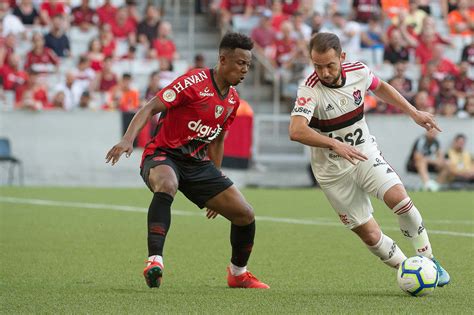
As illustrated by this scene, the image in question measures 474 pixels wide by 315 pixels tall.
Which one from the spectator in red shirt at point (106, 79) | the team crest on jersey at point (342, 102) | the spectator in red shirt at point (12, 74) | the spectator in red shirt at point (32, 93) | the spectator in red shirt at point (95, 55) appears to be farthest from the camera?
the spectator in red shirt at point (95, 55)

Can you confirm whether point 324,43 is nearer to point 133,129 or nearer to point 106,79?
point 133,129

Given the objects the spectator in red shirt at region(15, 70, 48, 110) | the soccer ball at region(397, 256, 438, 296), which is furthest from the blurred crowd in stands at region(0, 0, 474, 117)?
the soccer ball at region(397, 256, 438, 296)

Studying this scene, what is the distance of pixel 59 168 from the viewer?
20188 mm

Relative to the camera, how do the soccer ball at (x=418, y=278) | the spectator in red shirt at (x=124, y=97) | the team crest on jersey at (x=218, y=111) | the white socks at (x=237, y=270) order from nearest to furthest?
the soccer ball at (x=418, y=278), the team crest on jersey at (x=218, y=111), the white socks at (x=237, y=270), the spectator in red shirt at (x=124, y=97)

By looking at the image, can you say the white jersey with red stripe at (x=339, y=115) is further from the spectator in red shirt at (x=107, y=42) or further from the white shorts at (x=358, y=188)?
the spectator in red shirt at (x=107, y=42)

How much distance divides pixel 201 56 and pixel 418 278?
1398 cm

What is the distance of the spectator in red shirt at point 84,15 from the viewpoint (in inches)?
887

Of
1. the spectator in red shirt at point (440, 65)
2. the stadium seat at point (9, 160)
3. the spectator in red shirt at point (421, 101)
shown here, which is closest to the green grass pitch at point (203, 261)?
the stadium seat at point (9, 160)

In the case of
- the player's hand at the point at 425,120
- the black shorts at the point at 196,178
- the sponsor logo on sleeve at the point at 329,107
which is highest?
the sponsor logo on sleeve at the point at 329,107

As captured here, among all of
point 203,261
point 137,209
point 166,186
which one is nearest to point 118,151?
point 166,186

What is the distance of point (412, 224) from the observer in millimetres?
7664

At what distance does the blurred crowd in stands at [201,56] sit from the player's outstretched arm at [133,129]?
42.2ft

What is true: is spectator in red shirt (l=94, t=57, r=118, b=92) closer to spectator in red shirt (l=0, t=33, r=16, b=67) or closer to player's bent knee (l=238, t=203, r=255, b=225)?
spectator in red shirt (l=0, t=33, r=16, b=67)

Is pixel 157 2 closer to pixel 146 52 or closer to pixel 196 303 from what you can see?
pixel 146 52
